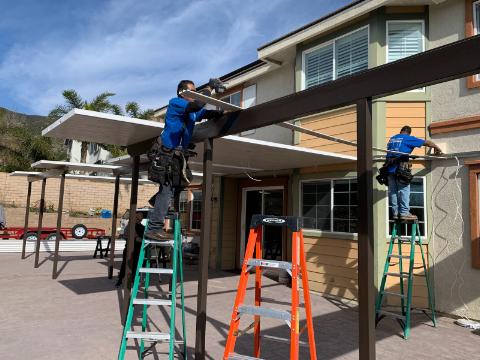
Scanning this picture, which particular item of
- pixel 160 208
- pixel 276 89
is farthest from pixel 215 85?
pixel 276 89

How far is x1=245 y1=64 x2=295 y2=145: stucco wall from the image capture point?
10.0 meters

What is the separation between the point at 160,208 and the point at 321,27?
6.19m

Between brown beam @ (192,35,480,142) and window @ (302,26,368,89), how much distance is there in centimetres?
503

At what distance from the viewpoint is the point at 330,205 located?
343 inches

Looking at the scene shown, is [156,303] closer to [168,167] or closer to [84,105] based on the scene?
[168,167]

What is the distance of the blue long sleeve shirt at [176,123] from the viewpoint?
434 cm

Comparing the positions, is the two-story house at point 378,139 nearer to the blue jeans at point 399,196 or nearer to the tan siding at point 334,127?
the tan siding at point 334,127

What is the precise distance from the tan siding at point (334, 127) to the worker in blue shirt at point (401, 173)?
5.63 feet

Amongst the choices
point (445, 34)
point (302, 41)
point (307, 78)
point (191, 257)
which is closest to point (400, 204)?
point (445, 34)

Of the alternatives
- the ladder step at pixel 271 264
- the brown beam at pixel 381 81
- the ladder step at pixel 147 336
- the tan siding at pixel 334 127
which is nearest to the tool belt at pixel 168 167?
the brown beam at pixel 381 81

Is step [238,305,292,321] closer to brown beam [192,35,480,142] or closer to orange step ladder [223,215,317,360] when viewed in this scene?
orange step ladder [223,215,317,360]

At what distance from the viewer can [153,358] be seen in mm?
4684

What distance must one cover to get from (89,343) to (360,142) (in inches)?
171

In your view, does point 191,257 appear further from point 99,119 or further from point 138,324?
point 99,119
